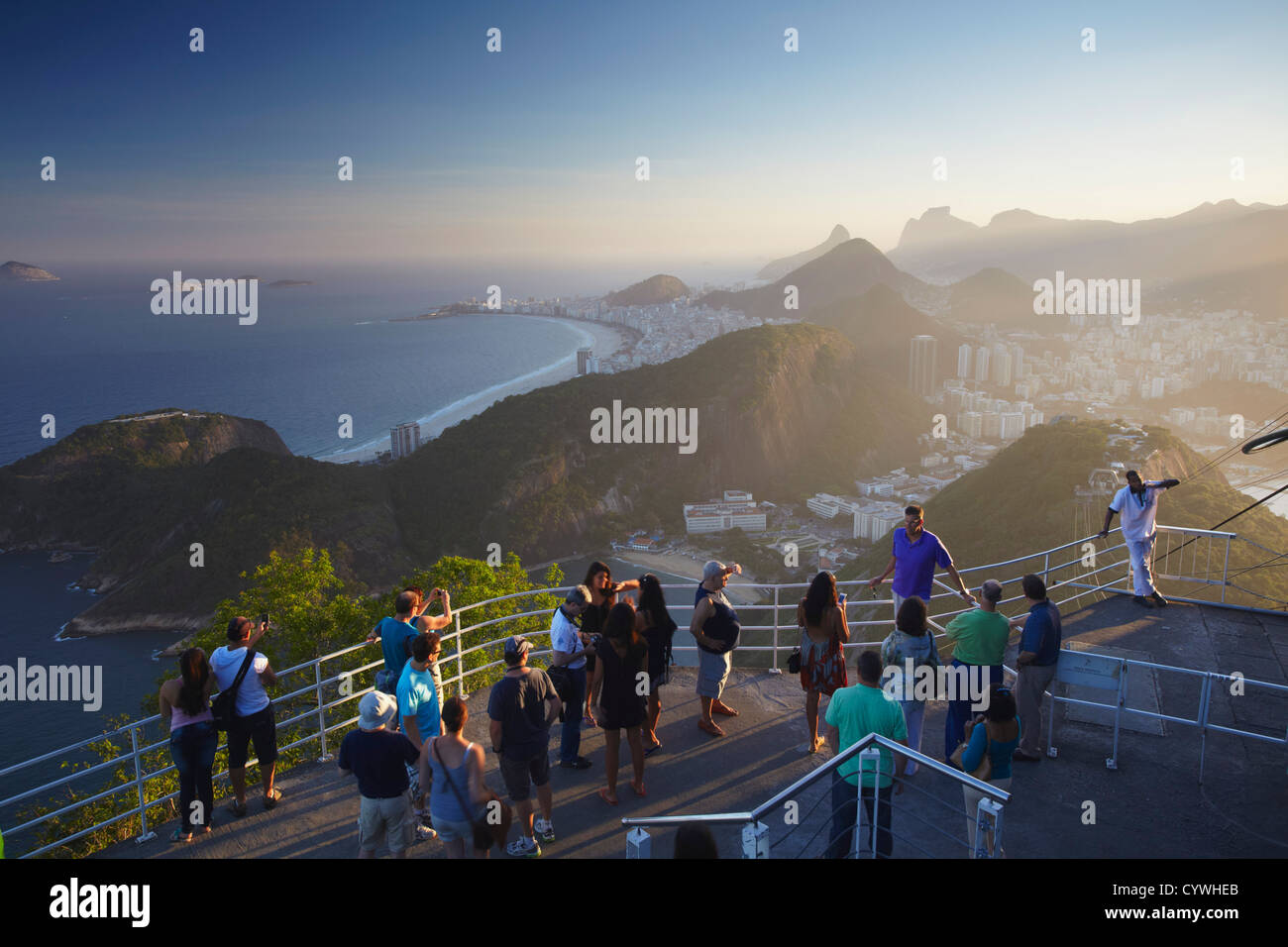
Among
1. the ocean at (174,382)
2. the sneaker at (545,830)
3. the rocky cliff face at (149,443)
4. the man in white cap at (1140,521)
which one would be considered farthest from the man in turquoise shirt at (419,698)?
the rocky cliff face at (149,443)

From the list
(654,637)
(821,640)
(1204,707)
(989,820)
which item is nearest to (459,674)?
(654,637)

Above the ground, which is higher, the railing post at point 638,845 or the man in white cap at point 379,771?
the railing post at point 638,845

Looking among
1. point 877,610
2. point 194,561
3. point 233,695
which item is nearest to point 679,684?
point 233,695

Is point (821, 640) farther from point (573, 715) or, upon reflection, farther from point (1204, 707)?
point (1204, 707)

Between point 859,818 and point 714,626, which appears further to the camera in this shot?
point 714,626

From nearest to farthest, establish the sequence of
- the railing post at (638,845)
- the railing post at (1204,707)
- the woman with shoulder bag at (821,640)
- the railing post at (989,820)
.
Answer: the railing post at (638,845)
the railing post at (989,820)
the railing post at (1204,707)
the woman with shoulder bag at (821,640)

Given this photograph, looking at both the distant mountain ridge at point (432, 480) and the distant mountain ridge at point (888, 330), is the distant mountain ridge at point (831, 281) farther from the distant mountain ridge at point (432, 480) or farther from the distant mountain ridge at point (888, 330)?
the distant mountain ridge at point (432, 480)
